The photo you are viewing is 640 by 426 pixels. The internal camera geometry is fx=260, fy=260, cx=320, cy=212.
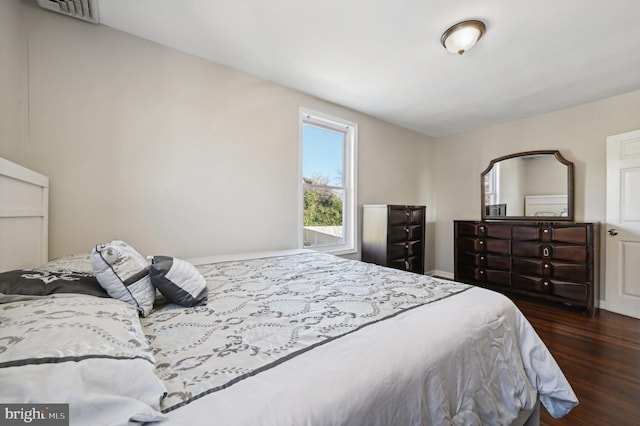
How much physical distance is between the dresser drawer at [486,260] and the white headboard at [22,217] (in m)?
4.55

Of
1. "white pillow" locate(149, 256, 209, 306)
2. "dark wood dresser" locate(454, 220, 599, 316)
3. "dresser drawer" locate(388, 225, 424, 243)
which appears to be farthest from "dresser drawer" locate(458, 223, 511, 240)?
"white pillow" locate(149, 256, 209, 306)

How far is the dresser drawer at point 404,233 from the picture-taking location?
3279 mm

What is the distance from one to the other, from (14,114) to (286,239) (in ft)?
7.16

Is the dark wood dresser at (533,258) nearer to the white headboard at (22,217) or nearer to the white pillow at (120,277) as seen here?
the white pillow at (120,277)

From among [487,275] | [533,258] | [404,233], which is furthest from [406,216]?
[533,258]

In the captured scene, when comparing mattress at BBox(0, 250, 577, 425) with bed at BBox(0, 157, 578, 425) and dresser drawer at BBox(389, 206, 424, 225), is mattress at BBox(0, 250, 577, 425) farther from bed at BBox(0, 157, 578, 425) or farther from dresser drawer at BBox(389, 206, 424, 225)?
dresser drawer at BBox(389, 206, 424, 225)

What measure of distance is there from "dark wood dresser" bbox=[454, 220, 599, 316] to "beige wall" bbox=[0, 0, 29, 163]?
4699mm

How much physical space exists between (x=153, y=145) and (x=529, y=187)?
4542 millimetres

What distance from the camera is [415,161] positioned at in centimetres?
447

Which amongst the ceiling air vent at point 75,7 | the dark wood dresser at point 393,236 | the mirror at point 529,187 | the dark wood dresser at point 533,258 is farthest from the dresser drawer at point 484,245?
the ceiling air vent at point 75,7

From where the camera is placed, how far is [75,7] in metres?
1.75

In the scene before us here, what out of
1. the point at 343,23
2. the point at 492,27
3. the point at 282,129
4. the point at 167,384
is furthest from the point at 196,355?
the point at 492,27

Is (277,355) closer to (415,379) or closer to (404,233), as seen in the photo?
(415,379)

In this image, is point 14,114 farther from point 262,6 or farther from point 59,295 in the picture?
point 262,6
